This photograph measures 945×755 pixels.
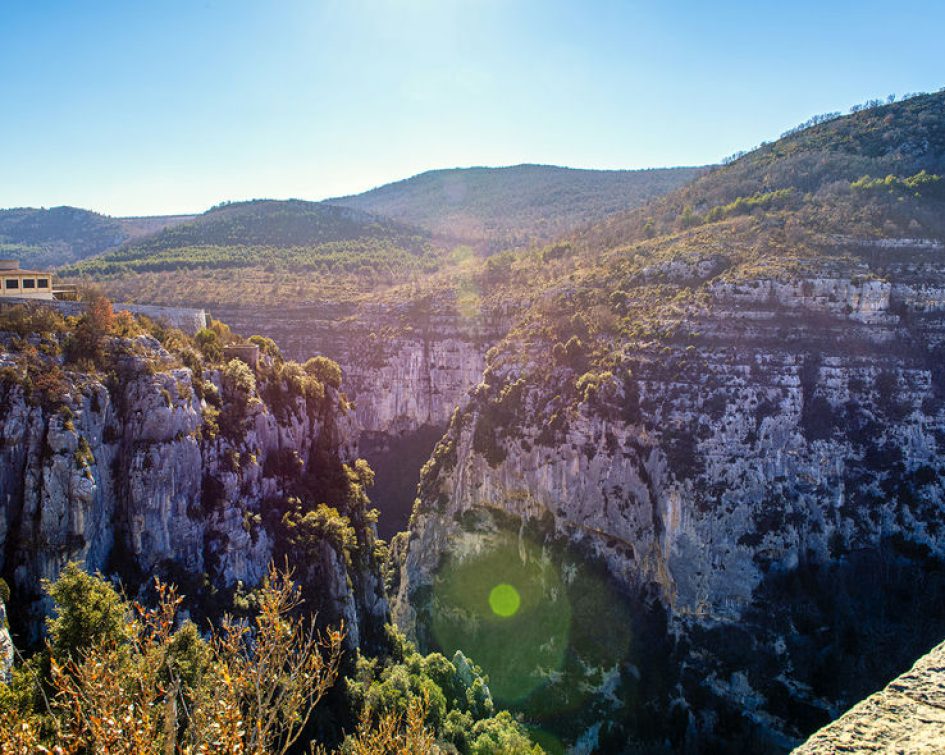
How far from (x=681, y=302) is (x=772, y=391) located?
865cm

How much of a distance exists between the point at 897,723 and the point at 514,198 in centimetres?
14373

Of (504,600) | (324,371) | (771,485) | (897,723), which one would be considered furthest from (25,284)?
(771,485)

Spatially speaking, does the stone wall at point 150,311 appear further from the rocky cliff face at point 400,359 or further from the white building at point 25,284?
the rocky cliff face at point 400,359

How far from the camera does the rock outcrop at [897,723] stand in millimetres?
6215

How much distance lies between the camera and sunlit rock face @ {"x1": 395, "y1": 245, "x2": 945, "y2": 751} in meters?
34.1

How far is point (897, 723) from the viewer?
661cm

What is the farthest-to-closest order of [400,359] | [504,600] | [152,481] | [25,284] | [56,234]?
[56,234] < [400,359] < [504,600] < [25,284] < [152,481]

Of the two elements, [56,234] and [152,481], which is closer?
[152,481]

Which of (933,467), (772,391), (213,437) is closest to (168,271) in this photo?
(213,437)

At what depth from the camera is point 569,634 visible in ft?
128

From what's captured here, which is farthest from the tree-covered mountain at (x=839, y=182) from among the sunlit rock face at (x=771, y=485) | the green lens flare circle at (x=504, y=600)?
the green lens flare circle at (x=504, y=600)

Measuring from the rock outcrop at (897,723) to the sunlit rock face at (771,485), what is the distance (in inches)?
1189

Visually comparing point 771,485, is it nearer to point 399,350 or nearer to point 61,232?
point 399,350

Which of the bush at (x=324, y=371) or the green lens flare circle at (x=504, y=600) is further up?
the bush at (x=324, y=371)
